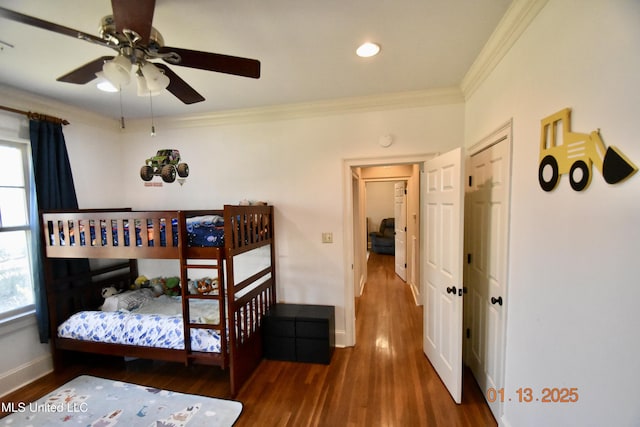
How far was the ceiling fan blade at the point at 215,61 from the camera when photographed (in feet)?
4.17

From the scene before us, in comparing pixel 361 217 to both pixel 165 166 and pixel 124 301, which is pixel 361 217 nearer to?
pixel 165 166

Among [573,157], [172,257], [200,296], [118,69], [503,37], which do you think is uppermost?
[503,37]

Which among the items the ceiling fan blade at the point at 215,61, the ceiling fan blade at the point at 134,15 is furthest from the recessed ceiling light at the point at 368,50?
the ceiling fan blade at the point at 134,15

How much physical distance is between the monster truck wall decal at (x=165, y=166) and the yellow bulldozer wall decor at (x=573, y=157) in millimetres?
2248

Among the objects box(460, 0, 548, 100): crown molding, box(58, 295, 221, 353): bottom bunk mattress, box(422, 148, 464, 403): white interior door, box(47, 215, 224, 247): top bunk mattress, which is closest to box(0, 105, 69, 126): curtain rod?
box(47, 215, 224, 247): top bunk mattress

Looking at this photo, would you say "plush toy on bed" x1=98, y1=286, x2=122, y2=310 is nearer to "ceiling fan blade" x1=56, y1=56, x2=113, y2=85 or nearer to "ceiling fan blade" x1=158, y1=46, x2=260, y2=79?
"ceiling fan blade" x1=56, y1=56, x2=113, y2=85

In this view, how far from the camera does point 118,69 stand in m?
1.20

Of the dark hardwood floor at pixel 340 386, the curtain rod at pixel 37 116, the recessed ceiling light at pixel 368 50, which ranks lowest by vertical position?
the dark hardwood floor at pixel 340 386

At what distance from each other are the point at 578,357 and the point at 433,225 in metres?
1.42

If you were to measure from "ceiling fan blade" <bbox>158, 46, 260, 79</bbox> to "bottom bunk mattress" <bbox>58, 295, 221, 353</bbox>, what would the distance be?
6.52 ft

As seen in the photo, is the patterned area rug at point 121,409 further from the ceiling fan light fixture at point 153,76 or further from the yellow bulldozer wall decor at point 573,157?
the yellow bulldozer wall decor at point 573,157

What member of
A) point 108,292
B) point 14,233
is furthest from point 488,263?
point 14,233

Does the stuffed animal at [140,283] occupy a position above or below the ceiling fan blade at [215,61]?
below

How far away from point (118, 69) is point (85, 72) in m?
0.43
